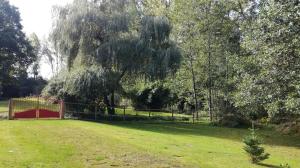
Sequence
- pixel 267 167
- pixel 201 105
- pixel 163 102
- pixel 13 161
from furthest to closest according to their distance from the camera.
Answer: pixel 163 102 → pixel 201 105 → pixel 267 167 → pixel 13 161

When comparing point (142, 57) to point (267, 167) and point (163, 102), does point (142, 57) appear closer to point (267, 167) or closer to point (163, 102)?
point (163, 102)

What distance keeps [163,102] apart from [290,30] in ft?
94.0

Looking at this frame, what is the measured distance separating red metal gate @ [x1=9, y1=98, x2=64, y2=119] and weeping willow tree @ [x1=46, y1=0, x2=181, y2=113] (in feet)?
5.92

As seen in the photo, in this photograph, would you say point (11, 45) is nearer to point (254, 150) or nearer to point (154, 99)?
point (154, 99)

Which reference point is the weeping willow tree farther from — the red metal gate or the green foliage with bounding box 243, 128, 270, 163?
the green foliage with bounding box 243, 128, 270, 163

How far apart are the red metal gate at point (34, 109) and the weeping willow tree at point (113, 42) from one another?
1805 millimetres

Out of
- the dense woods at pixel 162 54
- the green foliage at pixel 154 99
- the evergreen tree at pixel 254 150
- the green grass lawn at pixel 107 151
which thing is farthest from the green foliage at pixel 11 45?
the evergreen tree at pixel 254 150

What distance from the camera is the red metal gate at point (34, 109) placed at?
25.1m

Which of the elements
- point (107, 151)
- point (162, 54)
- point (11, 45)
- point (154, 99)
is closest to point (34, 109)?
point (162, 54)

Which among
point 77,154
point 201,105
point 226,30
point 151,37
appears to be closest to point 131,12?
point 151,37

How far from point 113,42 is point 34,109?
7550 millimetres

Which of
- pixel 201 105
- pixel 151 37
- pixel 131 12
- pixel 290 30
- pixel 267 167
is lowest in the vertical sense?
pixel 267 167

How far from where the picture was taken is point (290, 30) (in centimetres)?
1556

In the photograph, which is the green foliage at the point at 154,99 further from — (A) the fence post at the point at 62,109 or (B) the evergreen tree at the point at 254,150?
(B) the evergreen tree at the point at 254,150
